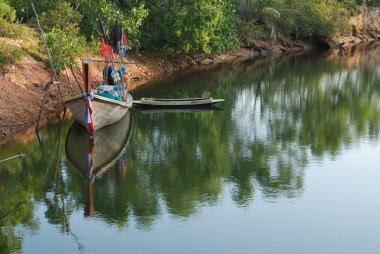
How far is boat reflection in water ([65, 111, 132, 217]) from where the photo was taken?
17.1m

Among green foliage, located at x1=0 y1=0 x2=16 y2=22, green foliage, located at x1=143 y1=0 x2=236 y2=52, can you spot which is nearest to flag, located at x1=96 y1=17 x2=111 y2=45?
green foliage, located at x1=0 y1=0 x2=16 y2=22

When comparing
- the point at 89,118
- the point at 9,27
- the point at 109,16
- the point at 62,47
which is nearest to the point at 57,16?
the point at 109,16

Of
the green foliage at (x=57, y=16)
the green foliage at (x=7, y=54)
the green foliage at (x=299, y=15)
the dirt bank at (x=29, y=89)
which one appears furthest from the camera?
the green foliage at (x=299, y=15)

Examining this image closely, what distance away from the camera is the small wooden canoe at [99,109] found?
19.3 metres

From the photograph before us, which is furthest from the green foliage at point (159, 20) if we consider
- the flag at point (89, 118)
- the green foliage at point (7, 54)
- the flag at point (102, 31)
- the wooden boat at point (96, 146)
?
the flag at point (89, 118)

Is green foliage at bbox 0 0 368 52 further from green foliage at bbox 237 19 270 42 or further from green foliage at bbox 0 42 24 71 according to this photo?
green foliage at bbox 0 42 24 71

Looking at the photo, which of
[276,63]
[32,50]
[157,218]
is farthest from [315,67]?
[157,218]

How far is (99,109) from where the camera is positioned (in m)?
19.6

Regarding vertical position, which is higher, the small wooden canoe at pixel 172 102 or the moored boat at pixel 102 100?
the moored boat at pixel 102 100

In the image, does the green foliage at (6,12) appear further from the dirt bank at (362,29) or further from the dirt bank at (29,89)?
the dirt bank at (362,29)

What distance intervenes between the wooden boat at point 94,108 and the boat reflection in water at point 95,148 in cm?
34

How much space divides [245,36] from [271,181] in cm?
2935

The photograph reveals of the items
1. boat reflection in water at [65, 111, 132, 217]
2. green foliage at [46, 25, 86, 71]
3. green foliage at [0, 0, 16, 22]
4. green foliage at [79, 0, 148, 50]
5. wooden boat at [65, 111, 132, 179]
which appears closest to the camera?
boat reflection in water at [65, 111, 132, 217]

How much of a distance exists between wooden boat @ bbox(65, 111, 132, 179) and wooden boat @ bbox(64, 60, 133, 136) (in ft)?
A: 1.09
